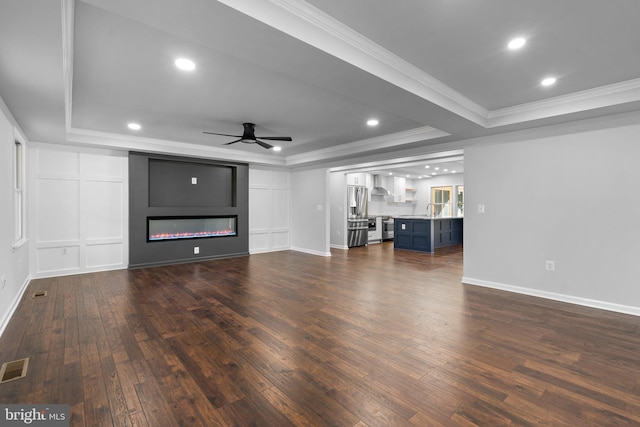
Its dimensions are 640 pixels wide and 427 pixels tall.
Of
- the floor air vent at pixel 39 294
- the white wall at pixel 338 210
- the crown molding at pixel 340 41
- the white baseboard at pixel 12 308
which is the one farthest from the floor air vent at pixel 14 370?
the white wall at pixel 338 210

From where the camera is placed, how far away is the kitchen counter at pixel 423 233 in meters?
8.03

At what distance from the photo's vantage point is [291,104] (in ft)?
12.5

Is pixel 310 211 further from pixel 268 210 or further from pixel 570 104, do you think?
pixel 570 104

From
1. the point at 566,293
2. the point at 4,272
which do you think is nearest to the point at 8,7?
the point at 4,272

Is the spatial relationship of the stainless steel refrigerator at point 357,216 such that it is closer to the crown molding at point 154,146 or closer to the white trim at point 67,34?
the crown molding at point 154,146

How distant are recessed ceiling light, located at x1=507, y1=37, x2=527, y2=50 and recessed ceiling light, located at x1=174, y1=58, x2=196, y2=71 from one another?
2.66 metres

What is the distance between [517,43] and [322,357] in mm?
2912

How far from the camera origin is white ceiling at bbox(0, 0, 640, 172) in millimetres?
1857

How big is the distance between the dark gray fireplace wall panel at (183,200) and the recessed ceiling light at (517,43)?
5.97m

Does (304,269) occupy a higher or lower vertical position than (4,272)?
lower

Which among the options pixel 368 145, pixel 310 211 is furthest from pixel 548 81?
pixel 310 211

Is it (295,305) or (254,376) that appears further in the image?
(295,305)

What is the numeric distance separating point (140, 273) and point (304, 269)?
3.02 m

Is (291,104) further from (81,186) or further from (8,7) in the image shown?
(81,186)
